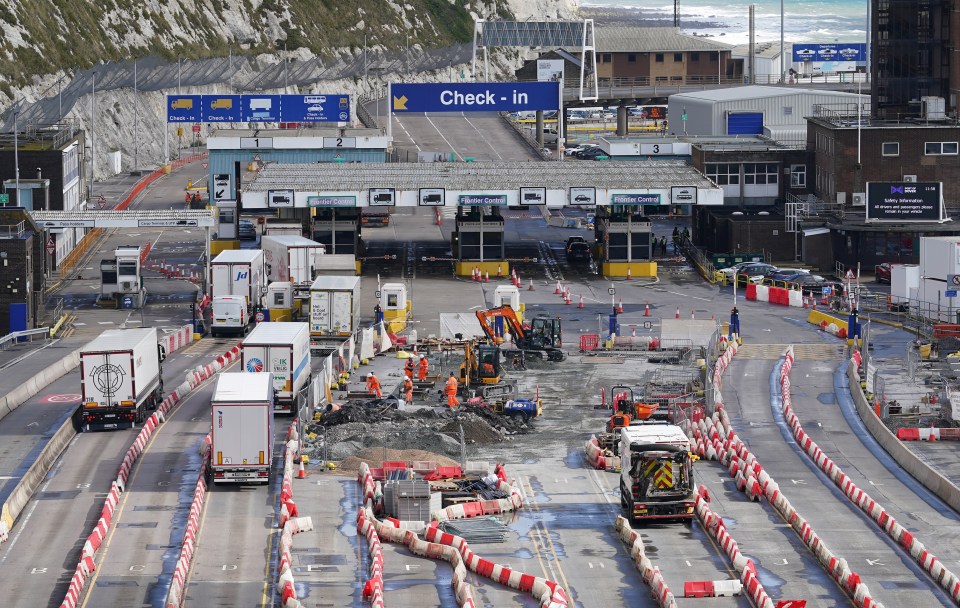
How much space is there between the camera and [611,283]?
99.7 m

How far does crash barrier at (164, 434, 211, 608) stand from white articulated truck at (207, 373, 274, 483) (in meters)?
0.89

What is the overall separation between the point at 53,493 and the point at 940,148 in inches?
2663

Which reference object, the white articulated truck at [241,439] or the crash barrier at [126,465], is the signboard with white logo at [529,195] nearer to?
the crash barrier at [126,465]

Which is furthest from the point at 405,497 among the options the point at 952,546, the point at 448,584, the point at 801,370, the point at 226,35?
the point at 226,35

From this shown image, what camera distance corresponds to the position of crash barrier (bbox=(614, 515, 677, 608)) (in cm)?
4269

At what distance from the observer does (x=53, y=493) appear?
180 feet

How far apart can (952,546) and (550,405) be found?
23213 millimetres

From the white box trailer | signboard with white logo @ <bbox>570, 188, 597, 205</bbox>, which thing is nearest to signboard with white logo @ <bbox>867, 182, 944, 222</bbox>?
signboard with white logo @ <bbox>570, 188, 597, 205</bbox>

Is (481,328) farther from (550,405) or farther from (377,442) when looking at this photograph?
(377,442)

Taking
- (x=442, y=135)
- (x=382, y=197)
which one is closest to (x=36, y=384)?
(x=382, y=197)

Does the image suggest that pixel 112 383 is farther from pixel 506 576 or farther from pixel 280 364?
pixel 506 576

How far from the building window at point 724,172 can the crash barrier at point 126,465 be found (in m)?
44.1

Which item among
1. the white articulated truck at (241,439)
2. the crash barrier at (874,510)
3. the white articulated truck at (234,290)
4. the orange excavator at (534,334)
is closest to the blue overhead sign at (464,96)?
the white articulated truck at (234,290)

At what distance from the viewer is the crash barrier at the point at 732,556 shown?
42.7m
